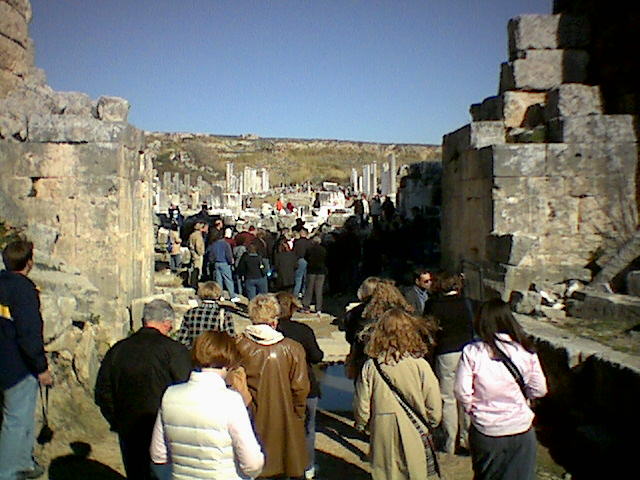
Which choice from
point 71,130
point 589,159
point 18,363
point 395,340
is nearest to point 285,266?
point 71,130

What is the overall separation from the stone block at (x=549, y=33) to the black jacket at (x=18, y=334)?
28.1 feet

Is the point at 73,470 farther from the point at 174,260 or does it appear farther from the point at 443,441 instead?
the point at 174,260

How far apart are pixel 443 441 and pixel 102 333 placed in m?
4.13

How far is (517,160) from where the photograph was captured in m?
8.74

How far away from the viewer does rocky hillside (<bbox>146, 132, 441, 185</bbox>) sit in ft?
209

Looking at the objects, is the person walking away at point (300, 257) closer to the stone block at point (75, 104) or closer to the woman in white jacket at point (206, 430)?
the stone block at point (75, 104)

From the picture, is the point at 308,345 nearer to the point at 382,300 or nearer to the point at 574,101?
the point at 382,300

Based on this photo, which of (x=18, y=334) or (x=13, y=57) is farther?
(x=13, y=57)

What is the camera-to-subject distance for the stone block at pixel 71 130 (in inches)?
317

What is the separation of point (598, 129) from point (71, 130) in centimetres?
669

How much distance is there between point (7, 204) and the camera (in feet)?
25.9

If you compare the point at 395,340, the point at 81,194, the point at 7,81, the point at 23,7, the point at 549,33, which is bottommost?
the point at 395,340

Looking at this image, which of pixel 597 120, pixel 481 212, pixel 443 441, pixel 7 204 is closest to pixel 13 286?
pixel 443 441

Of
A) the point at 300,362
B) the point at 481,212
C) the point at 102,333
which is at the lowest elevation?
the point at 102,333
